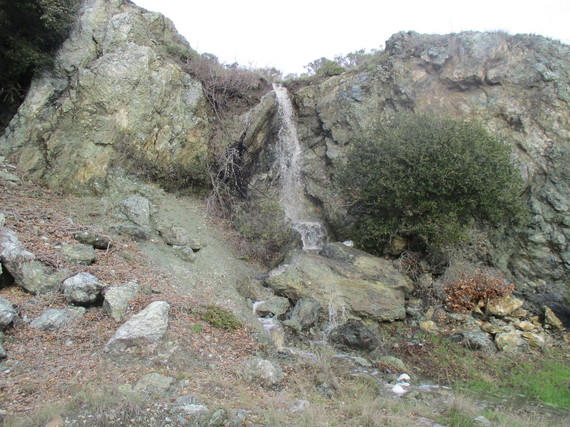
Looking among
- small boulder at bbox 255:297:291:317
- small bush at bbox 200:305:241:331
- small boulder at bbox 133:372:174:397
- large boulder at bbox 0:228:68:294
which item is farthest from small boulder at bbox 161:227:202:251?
small boulder at bbox 133:372:174:397

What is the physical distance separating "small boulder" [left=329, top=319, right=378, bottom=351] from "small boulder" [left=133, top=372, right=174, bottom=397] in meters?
4.05

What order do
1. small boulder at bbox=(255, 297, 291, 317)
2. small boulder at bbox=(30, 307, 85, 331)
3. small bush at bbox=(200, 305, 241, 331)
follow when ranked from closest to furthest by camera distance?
small boulder at bbox=(30, 307, 85, 331) → small bush at bbox=(200, 305, 241, 331) → small boulder at bbox=(255, 297, 291, 317)

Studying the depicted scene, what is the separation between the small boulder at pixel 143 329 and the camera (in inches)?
252

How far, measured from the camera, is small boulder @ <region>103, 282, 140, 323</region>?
23.5 ft

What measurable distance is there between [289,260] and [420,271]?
362 cm

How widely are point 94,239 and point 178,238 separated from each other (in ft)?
7.89

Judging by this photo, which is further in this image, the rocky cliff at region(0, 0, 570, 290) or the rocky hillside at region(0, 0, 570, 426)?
the rocky cliff at region(0, 0, 570, 290)

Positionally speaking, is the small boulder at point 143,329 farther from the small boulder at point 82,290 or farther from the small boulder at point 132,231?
the small boulder at point 132,231

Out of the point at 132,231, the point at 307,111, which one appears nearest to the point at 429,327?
the point at 132,231

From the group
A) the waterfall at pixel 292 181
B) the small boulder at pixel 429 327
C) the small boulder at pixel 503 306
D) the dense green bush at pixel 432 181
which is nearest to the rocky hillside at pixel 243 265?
the small boulder at pixel 429 327

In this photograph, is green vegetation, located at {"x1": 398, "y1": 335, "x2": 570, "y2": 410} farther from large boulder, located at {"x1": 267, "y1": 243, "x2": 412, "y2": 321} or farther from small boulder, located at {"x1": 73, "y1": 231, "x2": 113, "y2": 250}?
small boulder, located at {"x1": 73, "y1": 231, "x2": 113, "y2": 250}

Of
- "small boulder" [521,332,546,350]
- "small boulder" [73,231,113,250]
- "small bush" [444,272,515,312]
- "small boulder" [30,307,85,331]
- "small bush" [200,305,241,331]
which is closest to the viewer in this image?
"small boulder" [30,307,85,331]

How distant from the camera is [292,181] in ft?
51.2

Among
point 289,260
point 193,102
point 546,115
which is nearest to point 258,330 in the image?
point 289,260
